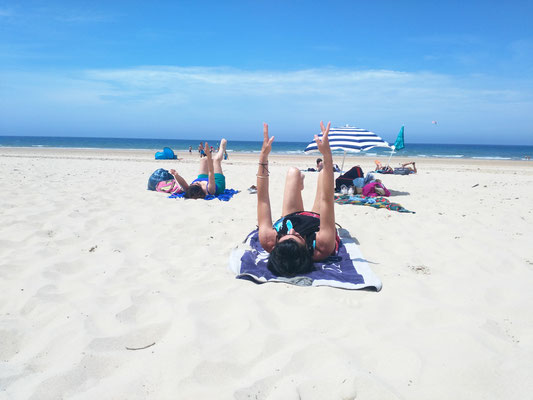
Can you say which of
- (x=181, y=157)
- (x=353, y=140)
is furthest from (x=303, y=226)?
(x=181, y=157)

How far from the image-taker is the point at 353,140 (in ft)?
27.5

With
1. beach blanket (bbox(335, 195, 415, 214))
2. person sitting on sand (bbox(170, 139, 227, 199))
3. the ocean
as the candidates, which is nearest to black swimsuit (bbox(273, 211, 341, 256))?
beach blanket (bbox(335, 195, 415, 214))

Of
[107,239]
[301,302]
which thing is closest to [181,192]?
[107,239]

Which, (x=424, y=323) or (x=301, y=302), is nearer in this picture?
(x=424, y=323)

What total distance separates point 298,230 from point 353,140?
542cm

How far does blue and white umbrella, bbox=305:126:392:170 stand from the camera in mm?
8227

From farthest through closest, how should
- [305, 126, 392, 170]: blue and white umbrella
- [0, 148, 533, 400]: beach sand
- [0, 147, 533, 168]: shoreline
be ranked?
[0, 147, 533, 168]: shoreline, [305, 126, 392, 170]: blue and white umbrella, [0, 148, 533, 400]: beach sand

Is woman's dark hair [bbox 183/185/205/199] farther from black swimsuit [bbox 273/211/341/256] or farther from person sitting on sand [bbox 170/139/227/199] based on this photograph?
black swimsuit [bbox 273/211/341/256]

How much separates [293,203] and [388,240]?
148cm

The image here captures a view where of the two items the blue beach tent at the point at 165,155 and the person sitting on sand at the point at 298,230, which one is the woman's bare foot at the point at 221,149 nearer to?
the person sitting on sand at the point at 298,230

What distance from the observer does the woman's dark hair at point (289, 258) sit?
10.4 feet

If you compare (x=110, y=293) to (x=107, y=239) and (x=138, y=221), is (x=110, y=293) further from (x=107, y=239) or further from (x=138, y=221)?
(x=138, y=221)

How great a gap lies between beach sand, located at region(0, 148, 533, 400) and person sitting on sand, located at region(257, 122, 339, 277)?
0.26 metres

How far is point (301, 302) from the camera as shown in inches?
111
